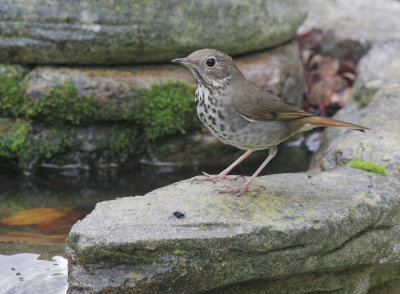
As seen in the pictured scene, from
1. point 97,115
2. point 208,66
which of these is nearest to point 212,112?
point 208,66

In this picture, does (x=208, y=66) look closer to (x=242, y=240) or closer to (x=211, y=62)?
(x=211, y=62)

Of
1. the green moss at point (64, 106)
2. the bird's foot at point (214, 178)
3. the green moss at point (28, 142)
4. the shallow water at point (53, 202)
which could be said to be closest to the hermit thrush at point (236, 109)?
the bird's foot at point (214, 178)

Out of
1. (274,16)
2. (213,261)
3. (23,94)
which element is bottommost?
(213,261)

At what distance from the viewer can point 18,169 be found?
22.2 feet

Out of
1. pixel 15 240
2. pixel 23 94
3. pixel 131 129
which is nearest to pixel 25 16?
pixel 23 94

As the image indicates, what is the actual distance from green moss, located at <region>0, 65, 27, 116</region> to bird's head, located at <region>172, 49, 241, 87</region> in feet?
9.32

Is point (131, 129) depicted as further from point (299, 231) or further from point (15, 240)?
point (299, 231)

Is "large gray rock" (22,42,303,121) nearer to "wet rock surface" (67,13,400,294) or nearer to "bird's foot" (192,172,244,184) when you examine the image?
"bird's foot" (192,172,244,184)

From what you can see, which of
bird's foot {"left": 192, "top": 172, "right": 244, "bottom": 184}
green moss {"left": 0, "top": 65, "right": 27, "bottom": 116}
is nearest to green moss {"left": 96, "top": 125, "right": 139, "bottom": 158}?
green moss {"left": 0, "top": 65, "right": 27, "bottom": 116}

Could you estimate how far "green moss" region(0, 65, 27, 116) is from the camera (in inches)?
257

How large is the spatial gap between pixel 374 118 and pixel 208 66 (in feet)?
8.33

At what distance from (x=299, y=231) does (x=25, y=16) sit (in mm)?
4231

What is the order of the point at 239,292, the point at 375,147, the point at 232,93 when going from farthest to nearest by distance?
the point at 375,147
the point at 232,93
the point at 239,292

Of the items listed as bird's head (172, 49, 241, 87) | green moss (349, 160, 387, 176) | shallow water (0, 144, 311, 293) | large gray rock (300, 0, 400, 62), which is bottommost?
shallow water (0, 144, 311, 293)
